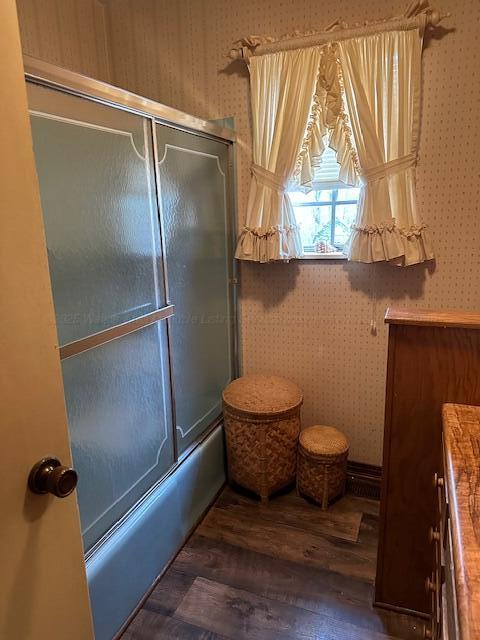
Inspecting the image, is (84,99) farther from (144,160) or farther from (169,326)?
(169,326)

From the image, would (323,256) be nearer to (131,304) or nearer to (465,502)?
(131,304)

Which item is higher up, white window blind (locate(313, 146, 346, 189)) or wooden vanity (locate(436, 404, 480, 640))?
white window blind (locate(313, 146, 346, 189))

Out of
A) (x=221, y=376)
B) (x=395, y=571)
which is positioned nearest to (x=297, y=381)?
(x=221, y=376)

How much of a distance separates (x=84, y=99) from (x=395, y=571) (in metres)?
1.93

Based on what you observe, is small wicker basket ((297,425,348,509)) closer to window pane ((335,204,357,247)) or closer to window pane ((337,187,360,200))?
window pane ((335,204,357,247))

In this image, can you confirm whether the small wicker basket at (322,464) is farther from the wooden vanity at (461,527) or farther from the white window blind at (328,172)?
the white window blind at (328,172)

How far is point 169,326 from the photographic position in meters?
1.84

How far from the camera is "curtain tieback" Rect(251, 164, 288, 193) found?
210 centimetres

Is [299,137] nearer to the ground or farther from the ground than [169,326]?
farther from the ground

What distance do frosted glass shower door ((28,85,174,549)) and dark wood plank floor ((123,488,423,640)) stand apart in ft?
1.40

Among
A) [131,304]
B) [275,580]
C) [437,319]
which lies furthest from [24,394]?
[275,580]

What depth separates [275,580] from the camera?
1758 millimetres

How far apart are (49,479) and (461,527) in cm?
75

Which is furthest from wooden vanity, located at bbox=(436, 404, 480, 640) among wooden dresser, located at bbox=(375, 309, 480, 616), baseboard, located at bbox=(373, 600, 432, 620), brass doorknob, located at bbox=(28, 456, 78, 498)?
brass doorknob, located at bbox=(28, 456, 78, 498)
